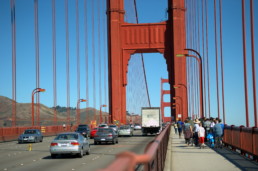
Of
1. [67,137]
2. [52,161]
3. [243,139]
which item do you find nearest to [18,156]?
[67,137]

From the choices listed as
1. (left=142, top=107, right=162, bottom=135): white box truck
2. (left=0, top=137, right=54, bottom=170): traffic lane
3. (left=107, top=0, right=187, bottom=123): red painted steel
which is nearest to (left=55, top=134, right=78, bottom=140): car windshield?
(left=0, top=137, right=54, bottom=170): traffic lane

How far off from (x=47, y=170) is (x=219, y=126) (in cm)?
997

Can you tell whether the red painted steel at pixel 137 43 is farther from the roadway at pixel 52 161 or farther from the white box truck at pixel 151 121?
the roadway at pixel 52 161

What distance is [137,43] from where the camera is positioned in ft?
228

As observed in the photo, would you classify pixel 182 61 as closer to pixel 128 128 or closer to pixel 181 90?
pixel 181 90

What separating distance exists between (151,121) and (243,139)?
35412 millimetres

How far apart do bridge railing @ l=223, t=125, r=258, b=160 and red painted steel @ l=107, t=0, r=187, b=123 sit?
140ft

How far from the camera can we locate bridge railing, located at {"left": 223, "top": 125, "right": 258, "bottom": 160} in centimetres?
1477

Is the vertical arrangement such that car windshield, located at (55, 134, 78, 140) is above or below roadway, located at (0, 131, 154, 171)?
above

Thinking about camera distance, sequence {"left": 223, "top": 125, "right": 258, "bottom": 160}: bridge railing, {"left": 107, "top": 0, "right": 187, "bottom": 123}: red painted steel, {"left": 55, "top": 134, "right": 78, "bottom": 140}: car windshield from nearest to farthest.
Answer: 1. {"left": 223, "top": 125, "right": 258, "bottom": 160}: bridge railing
2. {"left": 55, "top": 134, "right": 78, "bottom": 140}: car windshield
3. {"left": 107, "top": 0, "right": 187, "bottom": 123}: red painted steel

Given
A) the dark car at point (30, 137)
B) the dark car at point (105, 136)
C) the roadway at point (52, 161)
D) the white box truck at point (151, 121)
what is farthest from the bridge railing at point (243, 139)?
the white box truck at point (151, 121)

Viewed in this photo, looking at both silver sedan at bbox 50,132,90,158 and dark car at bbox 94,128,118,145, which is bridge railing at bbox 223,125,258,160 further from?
dark car at bbox 94,128,118,145

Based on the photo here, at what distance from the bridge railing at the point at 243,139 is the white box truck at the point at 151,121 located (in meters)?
29.0

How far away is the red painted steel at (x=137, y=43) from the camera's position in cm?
6550
